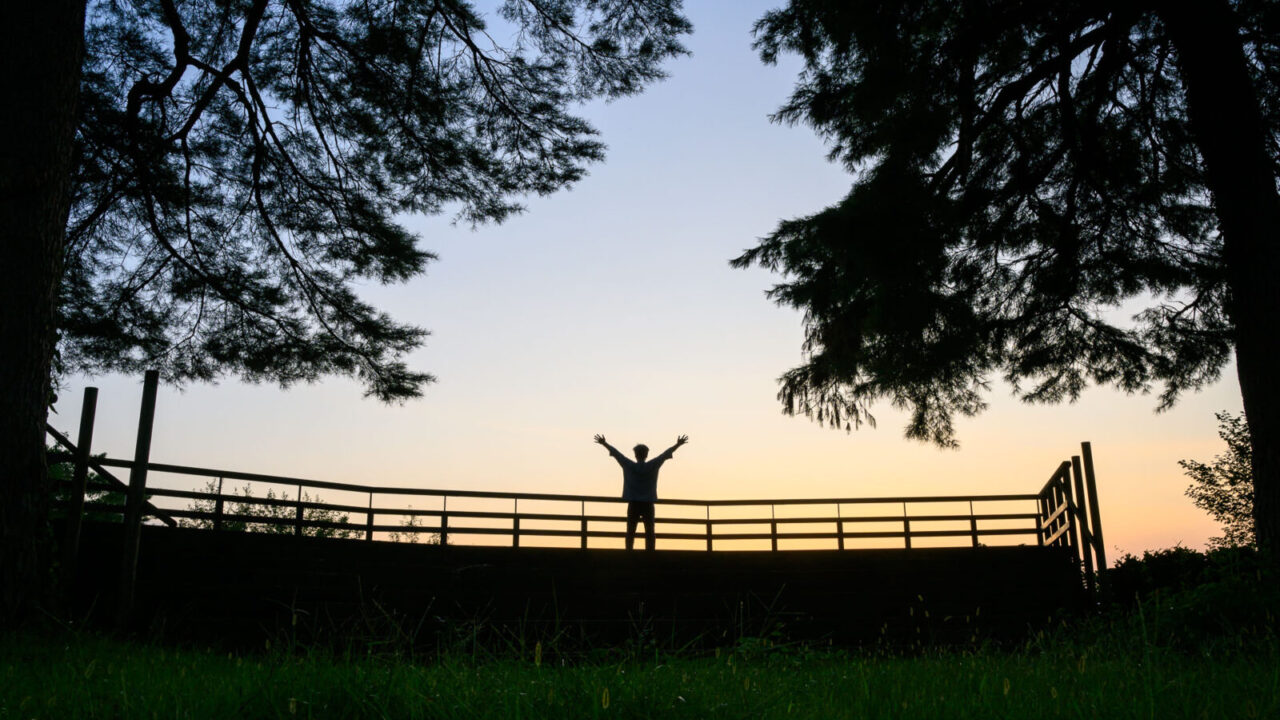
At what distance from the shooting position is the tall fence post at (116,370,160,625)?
9.22 m

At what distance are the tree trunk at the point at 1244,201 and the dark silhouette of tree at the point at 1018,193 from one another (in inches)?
0.9

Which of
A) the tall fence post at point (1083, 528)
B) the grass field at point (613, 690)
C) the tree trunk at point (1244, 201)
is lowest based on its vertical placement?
the grass field at point (613, 690)

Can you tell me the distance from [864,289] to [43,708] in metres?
9.41

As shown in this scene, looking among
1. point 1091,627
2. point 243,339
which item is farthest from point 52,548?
point 1091,627

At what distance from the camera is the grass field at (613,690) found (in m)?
3.23

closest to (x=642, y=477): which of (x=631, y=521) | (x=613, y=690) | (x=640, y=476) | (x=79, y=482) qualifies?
(x=640, y=476)

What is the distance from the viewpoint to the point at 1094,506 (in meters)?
12.7

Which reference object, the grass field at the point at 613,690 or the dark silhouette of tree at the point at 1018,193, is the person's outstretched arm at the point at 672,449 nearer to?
the dark silhouette of tree at the point at 1018,193

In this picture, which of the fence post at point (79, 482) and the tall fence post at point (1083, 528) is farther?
the tall fence post at point (1083, 528)

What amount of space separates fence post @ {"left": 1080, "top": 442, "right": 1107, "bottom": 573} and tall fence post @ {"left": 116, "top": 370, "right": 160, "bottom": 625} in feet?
38.7

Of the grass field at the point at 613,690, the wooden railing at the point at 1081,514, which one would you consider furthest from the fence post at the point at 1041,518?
the grass field at the point at 613,690

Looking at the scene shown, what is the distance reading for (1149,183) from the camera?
37.1 ft

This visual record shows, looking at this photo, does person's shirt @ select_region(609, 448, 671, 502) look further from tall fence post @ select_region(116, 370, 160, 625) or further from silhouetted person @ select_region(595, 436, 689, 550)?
tall fence post @ select_region(116, 370, 160, 625)

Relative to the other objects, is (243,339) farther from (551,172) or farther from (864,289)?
(864,289)
